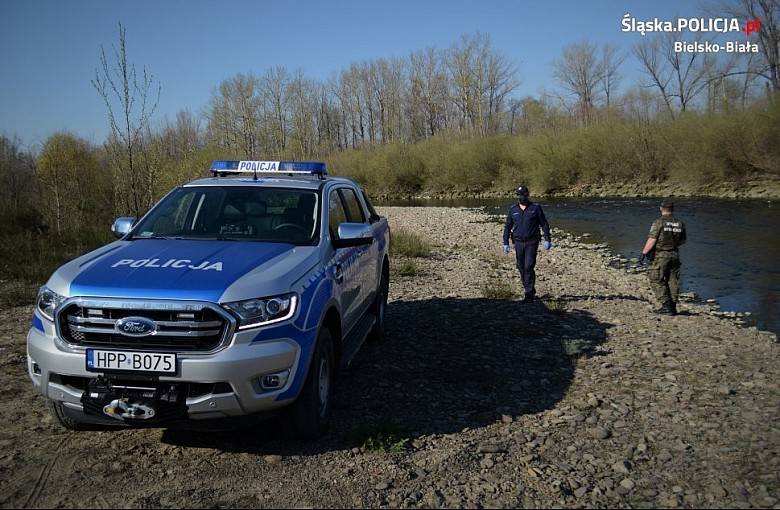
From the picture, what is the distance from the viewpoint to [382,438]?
458 centimetres

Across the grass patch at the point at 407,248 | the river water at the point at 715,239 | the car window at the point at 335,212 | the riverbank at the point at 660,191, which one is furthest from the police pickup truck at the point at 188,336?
the riverbank at the point at 660,191

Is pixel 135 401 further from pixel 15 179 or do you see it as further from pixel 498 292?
pixel 15 179

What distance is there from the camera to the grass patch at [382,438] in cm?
444

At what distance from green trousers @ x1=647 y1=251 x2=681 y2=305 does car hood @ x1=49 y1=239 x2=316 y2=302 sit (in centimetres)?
727

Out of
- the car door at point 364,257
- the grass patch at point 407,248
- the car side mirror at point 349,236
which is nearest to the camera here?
the car side mirror at point 349,236

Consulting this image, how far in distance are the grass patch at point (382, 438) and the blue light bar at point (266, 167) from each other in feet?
9.44

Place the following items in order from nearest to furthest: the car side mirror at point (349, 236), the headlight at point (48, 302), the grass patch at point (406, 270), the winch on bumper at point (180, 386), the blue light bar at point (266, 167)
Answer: the winch on bumper at point (180, 386), the headlight at point (48, 302), the car side mirror at point (349, 236), the blue light bar at point (266, 167), the grass patch at point (406, 270)

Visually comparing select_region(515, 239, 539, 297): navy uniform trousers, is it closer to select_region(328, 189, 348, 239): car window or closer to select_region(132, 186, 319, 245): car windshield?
select_region(328, 189, 348, 239): car window

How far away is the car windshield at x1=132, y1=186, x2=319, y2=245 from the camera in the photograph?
5129 mm

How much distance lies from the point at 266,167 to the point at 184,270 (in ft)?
8.17

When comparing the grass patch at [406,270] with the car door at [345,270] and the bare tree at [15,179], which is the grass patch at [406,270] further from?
the bare tree at [15,179]

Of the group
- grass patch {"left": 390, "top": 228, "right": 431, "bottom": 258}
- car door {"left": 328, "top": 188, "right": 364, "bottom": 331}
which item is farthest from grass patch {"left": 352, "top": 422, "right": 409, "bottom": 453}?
grass patch {"left": 390, "top": 228, "right": 431, "bottom": 258}

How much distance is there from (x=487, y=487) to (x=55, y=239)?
1287cm

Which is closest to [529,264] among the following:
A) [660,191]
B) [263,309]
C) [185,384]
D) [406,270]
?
[406,270]
